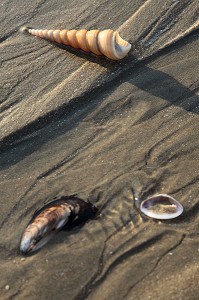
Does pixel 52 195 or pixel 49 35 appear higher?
pixel 49 35

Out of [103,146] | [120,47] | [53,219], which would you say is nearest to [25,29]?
[120,47]

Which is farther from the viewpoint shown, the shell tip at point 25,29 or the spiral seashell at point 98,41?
the shell tip at point 25,29

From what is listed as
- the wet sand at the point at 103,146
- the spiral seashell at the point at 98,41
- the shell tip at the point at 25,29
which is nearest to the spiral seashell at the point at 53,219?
the wet sand at the point at 103,146

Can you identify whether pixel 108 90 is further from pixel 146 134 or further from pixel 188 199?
pixel 188 199

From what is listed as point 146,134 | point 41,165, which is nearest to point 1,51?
point 41,165

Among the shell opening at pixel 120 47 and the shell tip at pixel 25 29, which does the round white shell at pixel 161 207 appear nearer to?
the shell opening at pixel 120 47

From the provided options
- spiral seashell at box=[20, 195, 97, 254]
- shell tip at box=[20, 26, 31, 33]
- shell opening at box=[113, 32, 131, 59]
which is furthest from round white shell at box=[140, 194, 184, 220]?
shell tip at box=[20, 26, 31, 33]

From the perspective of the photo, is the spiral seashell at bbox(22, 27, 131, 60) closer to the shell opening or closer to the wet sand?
the shell opening
